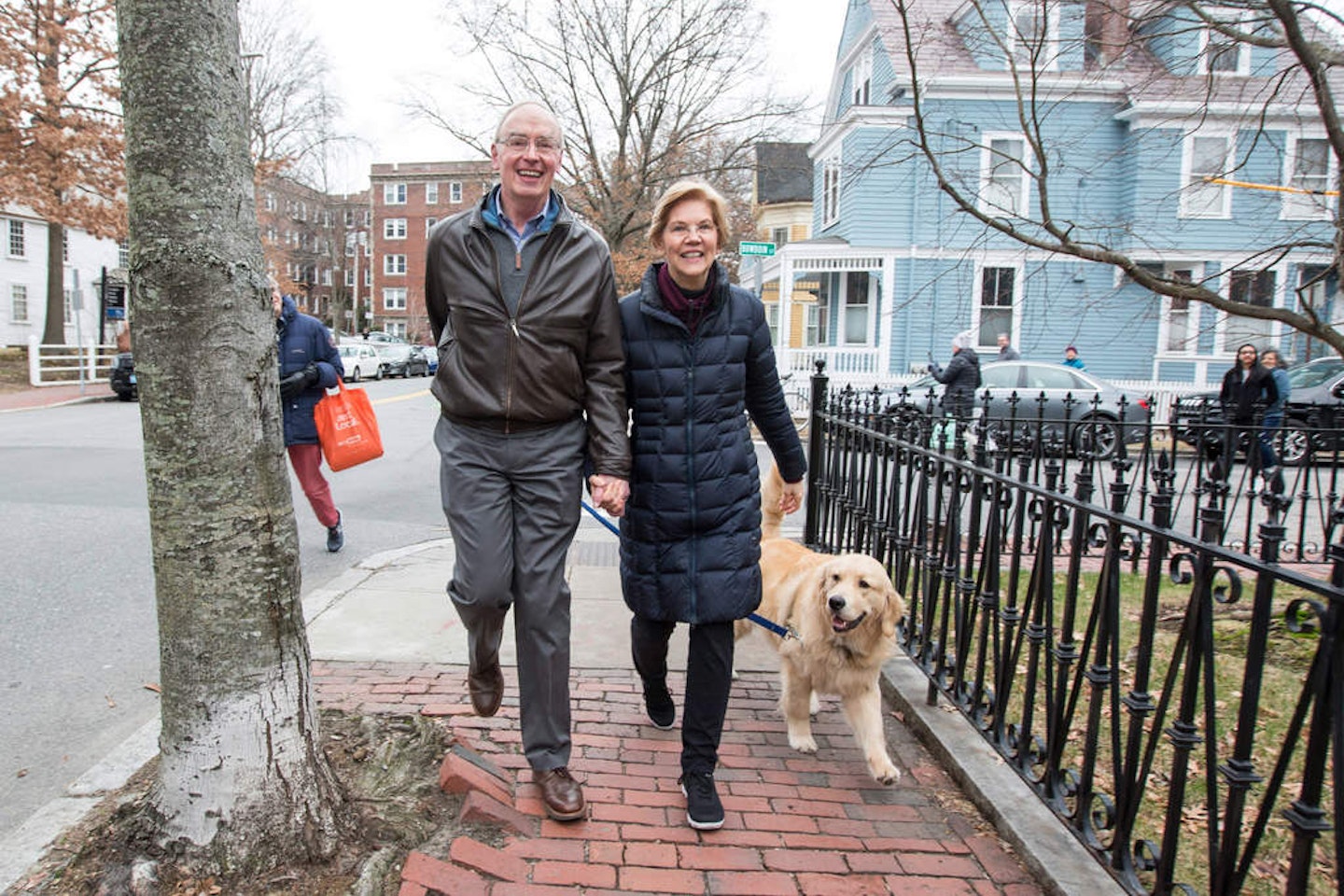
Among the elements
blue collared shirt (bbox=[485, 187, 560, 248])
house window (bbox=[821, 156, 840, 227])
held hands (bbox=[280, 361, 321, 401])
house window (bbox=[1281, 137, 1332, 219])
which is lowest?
held hands (bbox=[280, 361, 321, 401])

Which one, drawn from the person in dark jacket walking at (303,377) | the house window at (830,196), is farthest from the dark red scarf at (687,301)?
the house window at (830,196)

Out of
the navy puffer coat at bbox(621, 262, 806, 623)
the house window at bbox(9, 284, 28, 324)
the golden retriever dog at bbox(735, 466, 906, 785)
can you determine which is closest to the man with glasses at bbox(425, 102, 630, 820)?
the navy puffer coat at bbox(621, 262, 806, 623)

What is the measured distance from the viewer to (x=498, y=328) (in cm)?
276

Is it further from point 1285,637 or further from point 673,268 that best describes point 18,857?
point 1285,637

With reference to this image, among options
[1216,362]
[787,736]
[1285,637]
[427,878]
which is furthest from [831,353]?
[427,878]

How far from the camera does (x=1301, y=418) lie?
10.4 m

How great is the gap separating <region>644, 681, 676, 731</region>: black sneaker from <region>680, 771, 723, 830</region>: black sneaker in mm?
596

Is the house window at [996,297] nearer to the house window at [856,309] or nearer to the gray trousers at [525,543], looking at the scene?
the house window at [856,309]

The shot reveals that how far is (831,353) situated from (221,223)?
20645 millimetres

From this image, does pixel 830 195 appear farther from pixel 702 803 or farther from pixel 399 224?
pixel 399 224

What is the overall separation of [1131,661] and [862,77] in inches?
944

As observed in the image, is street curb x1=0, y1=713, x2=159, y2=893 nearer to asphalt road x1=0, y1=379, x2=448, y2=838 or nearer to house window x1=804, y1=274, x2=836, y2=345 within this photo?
asphalt road x1=0, y1=379, x2=448, y2=838

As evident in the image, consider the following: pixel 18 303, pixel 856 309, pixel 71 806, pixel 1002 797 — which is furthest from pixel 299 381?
pixel 18 303

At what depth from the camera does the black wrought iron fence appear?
2100mm
